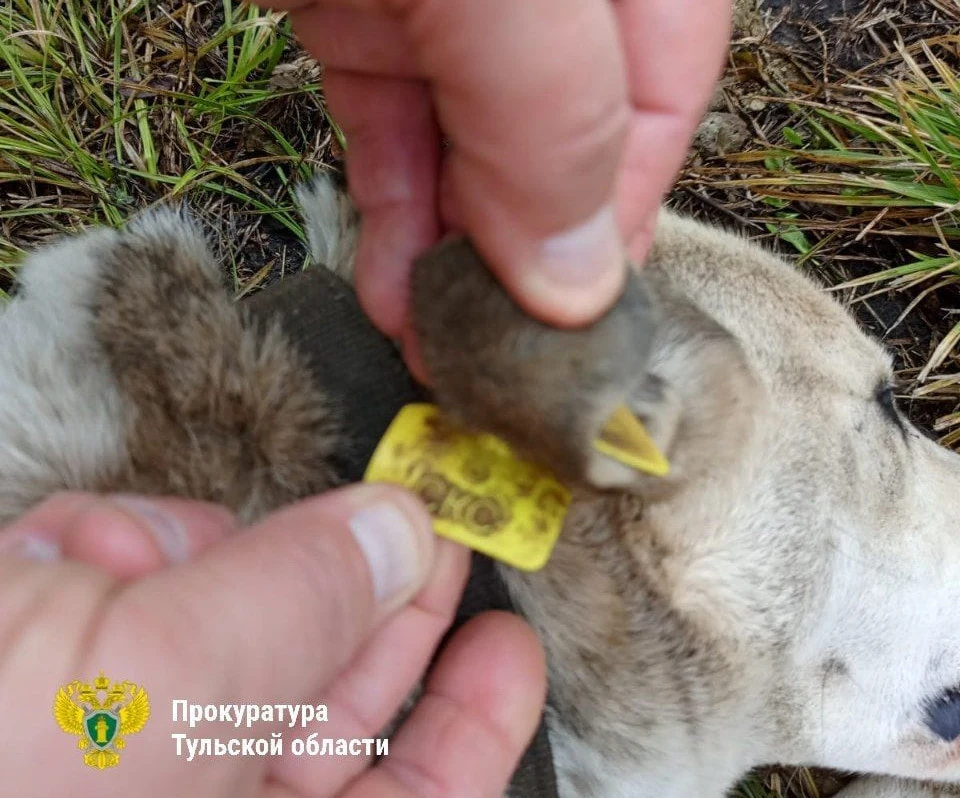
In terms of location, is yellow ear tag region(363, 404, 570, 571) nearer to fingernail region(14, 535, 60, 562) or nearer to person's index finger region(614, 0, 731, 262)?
fingernail region(14, 535, 60, 562)

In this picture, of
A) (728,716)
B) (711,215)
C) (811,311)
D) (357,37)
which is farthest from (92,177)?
(728,716)

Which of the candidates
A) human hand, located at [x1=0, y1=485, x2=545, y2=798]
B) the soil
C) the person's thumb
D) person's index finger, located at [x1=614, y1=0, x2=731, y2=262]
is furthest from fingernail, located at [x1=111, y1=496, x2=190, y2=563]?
the soil

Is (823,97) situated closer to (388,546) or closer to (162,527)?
(388,546)

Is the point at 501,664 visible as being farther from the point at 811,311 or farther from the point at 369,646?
the point at 811,311

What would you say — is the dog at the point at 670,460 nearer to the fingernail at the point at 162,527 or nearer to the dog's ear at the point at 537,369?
the dog's ear at the point at 537,369

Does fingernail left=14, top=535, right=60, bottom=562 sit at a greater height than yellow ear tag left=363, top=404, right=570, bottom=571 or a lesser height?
greater

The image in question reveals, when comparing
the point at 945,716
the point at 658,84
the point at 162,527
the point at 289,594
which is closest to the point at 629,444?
the point at 289,594
